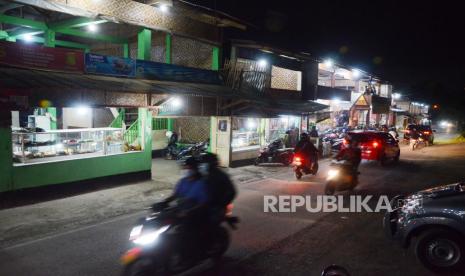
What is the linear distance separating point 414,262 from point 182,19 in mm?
12053

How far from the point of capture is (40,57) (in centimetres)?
1016

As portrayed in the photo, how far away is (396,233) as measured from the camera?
20.2 ft

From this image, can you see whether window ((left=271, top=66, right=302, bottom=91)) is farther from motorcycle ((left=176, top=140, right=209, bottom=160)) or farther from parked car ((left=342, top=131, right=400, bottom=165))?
motorcycle ((left=176, top=140, right=209, bottom=160))

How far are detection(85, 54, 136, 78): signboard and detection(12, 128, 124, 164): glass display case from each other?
194 cm

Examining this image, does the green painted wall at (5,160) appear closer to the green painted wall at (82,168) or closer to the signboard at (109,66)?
the green painted wall at (82,168)

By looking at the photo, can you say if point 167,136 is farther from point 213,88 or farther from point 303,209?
point 303,209

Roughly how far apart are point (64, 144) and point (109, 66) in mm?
2828

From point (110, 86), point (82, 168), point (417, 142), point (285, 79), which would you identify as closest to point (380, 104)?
point (417, 142)

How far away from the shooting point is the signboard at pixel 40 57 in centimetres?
952

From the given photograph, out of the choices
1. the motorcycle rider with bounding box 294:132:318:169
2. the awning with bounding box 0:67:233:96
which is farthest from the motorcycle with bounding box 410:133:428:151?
the awning with bounding box 0:67:233:96

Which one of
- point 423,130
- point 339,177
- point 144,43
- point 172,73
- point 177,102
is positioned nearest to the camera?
point 339,177

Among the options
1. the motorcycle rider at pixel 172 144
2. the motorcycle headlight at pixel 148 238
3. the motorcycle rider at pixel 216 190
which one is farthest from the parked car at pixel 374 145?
the motorcycle headlight at pixel 148 238

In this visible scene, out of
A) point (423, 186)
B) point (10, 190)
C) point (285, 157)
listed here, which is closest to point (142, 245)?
point (10, 190)

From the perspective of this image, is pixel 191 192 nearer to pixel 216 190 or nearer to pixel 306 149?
pixel 216 190
